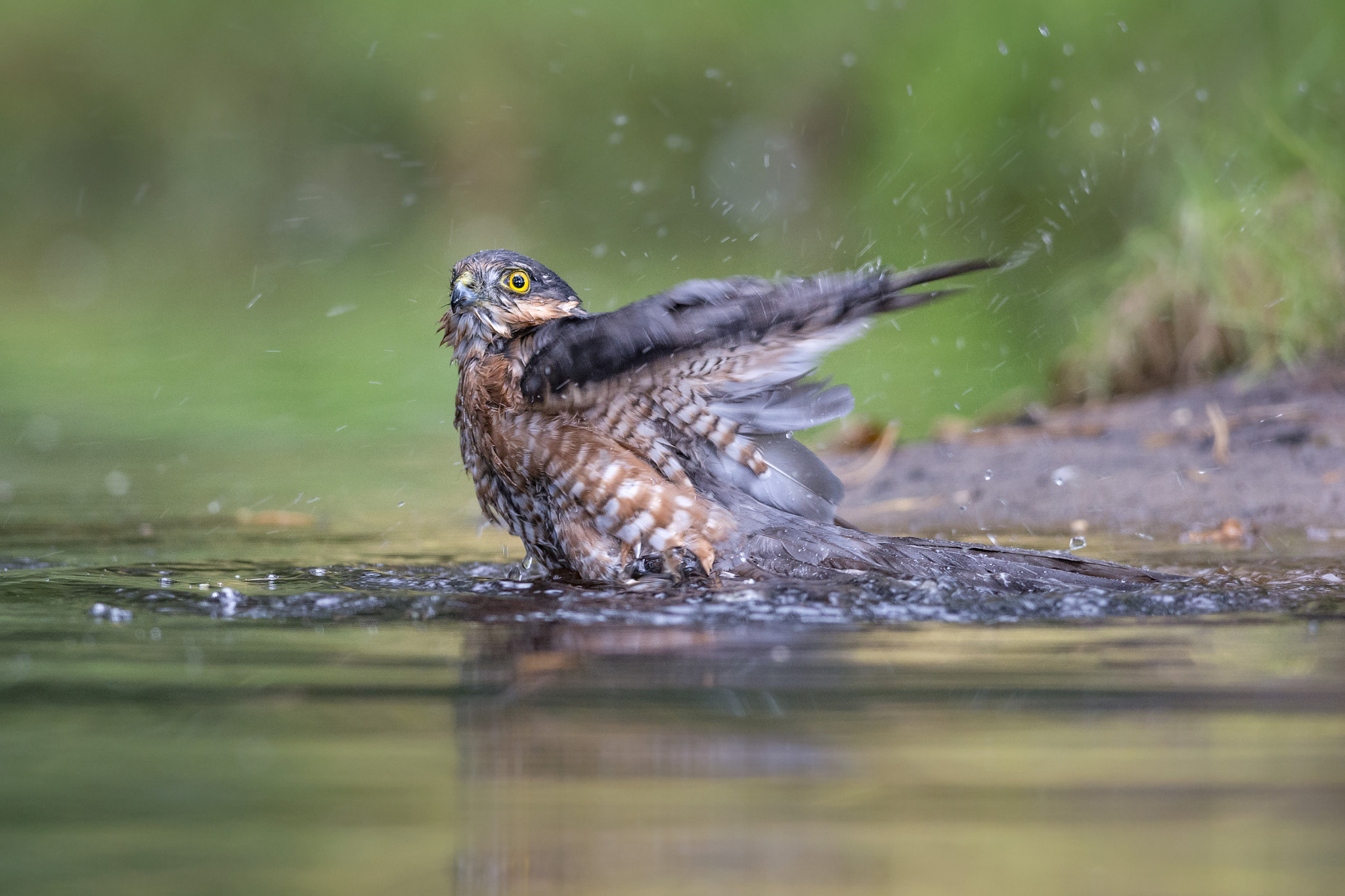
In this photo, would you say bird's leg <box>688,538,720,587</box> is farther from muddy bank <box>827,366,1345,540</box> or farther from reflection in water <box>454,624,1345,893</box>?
muddy bank <box>827,366,1345,540</box>

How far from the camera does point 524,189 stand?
20.6 m

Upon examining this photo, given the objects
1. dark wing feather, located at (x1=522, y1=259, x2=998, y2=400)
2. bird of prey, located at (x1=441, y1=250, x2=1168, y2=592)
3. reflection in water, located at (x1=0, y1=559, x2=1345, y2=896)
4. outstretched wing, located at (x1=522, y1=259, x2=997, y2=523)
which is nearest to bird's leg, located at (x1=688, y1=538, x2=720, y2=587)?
bird of prey, located at (x1=441, y1=250, x2=1168, y2=592)

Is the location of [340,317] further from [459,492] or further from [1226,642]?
[1226,642]

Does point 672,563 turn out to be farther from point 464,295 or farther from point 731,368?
point 464,295

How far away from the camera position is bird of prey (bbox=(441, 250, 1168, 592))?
4305 mm

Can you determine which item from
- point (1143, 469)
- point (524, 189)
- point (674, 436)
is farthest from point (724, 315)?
point (524, 189)

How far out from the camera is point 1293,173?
7973mm

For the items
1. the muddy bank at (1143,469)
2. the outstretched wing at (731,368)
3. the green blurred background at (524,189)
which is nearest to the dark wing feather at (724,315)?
the outstretched wing at (731,368)

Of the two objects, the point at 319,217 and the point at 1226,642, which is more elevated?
the point at 319,217

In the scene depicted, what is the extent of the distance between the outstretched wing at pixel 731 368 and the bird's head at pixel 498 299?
24cm

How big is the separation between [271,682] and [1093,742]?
1.46 m

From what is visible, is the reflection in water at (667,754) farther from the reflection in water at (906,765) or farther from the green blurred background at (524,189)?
the green blurred background at (524,189)

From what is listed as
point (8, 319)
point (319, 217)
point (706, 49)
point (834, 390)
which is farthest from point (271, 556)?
point (319, 217)

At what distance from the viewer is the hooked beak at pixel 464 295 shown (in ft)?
16.2
